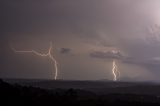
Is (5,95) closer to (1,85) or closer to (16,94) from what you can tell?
(16,94)

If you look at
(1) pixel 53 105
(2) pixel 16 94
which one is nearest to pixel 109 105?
(1) pixel 53 105

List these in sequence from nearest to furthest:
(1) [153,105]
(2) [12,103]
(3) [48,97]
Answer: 1. (2) [12,103]
2. (3) [48,97]
3. (1) [153,105]

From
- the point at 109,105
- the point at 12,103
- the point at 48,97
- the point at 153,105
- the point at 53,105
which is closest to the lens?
the point at 12,103

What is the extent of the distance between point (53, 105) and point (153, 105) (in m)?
39.6

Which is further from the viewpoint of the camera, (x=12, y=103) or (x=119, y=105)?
(x=119, y=105)

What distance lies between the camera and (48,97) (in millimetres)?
80875

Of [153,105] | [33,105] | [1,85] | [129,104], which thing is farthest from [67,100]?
[153,105]

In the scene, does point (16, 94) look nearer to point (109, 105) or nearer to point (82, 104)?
point (82, 104)

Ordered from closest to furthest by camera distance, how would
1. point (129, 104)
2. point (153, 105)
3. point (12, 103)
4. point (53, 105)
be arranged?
point (12, 103) → point (53, 105) → point (129, 104) → point (153, 105)

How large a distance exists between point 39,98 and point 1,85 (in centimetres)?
1074

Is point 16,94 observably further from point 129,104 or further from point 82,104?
point 129,104

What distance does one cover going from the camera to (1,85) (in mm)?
83375

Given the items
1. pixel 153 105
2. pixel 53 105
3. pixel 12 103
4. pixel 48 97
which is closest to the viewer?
pixel 12 103

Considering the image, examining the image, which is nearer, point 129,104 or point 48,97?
point 48,97
